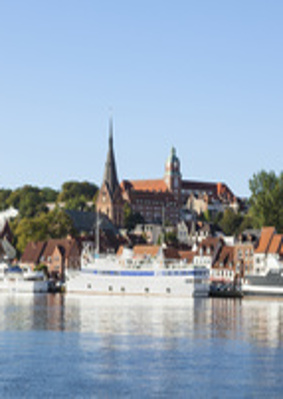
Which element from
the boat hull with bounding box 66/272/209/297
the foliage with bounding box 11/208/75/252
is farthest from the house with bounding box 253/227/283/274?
the foliage with bounding box 11/208/75/252

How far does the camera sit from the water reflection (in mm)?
64688

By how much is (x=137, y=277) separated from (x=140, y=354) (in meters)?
64.9

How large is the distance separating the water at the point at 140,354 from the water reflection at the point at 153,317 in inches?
3.1

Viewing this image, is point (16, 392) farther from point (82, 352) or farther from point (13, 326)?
point (13, 326)

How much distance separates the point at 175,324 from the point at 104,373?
25.5 metres

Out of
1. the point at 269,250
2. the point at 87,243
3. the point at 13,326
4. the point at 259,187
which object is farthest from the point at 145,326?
the point at 87,243

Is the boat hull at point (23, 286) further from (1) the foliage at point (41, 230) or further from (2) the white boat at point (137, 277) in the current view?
(1) the foliage at point (41, 230)

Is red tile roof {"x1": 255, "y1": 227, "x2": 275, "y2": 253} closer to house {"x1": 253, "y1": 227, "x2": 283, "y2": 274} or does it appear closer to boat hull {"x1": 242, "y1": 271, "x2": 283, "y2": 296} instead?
house {"x1": 253, "y1": 227, "x2": 283, "y2": 274}

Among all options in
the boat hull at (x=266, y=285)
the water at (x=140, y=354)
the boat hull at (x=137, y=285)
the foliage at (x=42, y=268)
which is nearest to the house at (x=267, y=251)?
the boat hull at (x=266, y=285)

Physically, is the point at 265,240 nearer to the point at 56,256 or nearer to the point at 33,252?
the point at 56,256

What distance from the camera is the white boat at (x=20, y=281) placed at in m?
130

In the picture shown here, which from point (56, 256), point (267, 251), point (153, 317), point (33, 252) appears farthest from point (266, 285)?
point (33, 252)

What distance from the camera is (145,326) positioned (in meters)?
69.3

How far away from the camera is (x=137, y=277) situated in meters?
118
